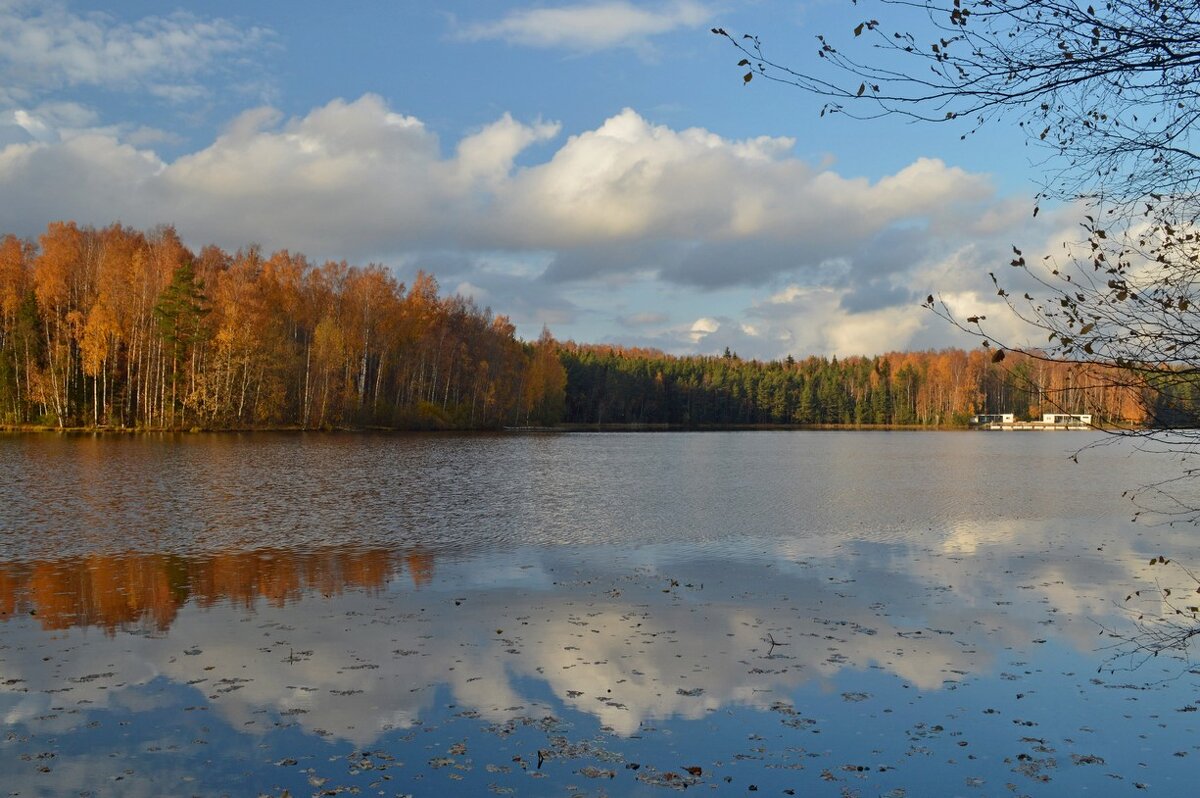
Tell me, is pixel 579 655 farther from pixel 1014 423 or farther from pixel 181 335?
pixel 1014 423

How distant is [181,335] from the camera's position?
71250 millimetres

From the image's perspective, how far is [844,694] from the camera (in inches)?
368

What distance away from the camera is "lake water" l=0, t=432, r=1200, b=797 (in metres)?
7.36

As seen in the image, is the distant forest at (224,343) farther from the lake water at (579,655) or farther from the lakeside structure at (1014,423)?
the lakeside structure at (1014,423)

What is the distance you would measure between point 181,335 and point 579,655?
231ft

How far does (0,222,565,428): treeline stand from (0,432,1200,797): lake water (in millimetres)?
48963

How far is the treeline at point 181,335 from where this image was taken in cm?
6975

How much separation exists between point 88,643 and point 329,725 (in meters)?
4.87

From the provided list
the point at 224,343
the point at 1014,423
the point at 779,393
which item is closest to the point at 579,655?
the point at 224,343

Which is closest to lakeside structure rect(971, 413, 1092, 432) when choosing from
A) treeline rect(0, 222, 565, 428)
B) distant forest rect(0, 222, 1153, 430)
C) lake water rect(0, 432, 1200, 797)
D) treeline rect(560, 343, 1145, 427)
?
treeline rect(560, 343, 1145, 427)

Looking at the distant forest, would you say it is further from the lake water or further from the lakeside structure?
the lakeside structure

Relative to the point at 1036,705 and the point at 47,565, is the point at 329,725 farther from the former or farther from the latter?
the point at 47,565

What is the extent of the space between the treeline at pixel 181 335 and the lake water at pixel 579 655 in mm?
48963

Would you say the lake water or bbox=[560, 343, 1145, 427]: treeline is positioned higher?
bbox=[560, 343, 1145, 427]: treeline
